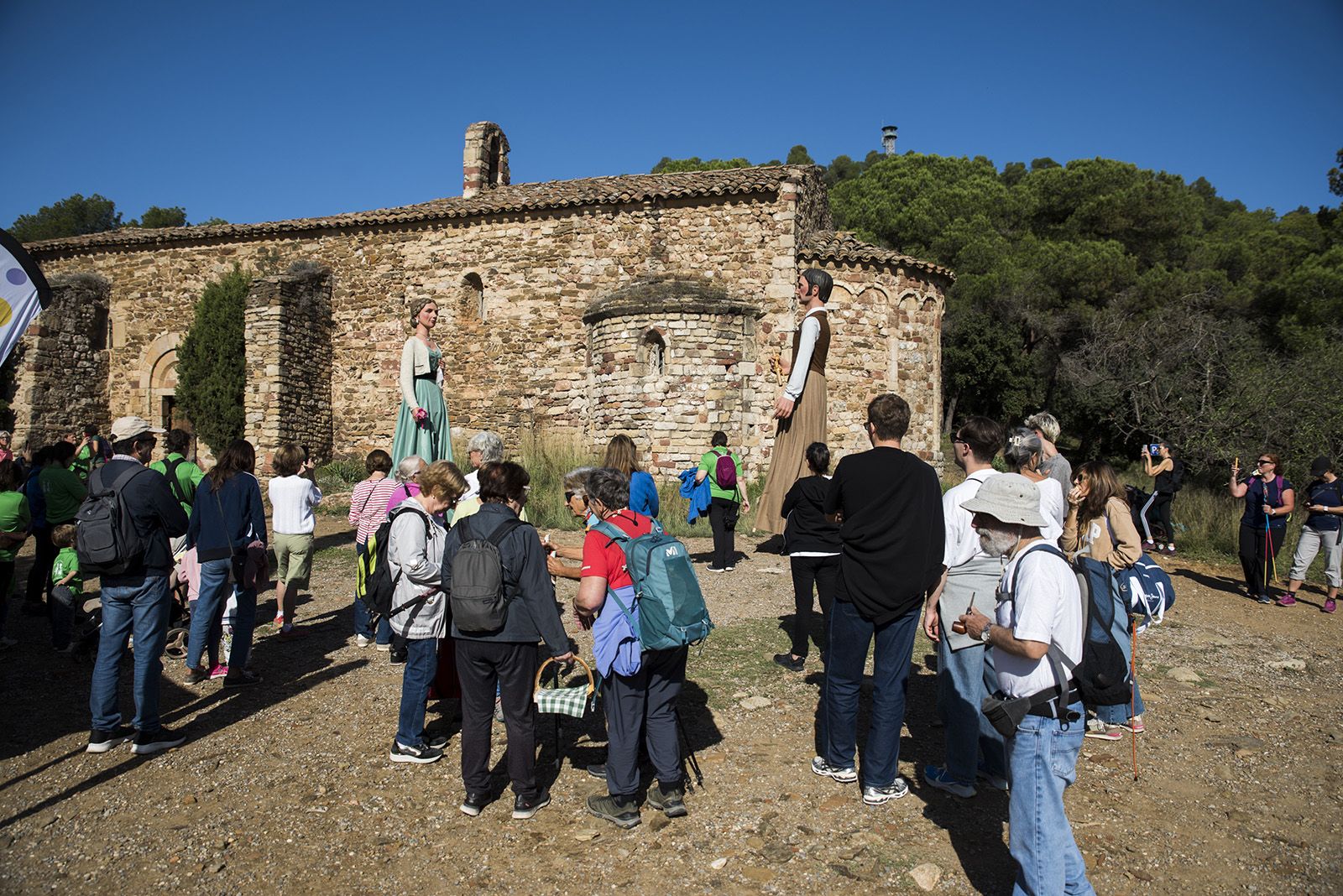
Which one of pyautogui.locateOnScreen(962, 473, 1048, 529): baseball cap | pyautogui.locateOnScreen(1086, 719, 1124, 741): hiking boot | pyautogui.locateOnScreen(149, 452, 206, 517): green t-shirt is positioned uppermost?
pyautogui.locateOnScreen(962, 473, 1048, 529): baseball cap

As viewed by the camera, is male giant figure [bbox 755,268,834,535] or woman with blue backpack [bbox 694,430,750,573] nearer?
male giant figure [bbox 755,268,834,535]

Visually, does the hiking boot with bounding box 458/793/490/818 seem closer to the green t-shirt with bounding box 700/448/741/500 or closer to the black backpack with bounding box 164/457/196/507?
the black backpack with bounding box 164/457/196/507

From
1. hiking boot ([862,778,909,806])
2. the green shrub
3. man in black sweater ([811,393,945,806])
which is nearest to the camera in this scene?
man in black sweater ([811,393,945,806])

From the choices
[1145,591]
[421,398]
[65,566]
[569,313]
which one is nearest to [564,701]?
[1145,591]

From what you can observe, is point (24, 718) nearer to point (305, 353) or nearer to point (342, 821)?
point (342, 821)

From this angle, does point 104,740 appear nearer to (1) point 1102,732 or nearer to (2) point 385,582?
(2) point 385,582

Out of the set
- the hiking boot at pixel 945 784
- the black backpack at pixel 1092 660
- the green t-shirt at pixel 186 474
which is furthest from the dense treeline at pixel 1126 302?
the green t-shirt at pixel 186 474

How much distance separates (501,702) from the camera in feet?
12.5

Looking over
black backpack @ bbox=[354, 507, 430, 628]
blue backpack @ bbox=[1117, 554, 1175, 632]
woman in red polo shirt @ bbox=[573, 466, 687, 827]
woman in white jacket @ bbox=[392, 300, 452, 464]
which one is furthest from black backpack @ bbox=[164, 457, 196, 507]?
blue backpack @ bbox=[1117, 554, 1175, 632]

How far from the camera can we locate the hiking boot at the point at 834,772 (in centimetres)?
416

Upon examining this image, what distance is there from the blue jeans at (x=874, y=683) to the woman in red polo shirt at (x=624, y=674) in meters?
0.88

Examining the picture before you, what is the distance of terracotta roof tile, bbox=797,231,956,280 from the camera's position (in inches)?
622

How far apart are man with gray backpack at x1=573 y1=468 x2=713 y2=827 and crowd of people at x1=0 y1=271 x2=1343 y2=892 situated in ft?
0.04

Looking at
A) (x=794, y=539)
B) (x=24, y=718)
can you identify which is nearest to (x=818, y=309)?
(x=794, y=539)
